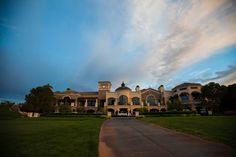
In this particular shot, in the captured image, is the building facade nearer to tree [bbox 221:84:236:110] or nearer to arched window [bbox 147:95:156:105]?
arched window [bbox 147:95:156:105]

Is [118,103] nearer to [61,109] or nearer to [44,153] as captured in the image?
[61,109]

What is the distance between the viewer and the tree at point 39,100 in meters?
50.3

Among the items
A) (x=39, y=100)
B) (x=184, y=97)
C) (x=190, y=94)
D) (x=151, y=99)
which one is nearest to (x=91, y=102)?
(x=39, y=100)

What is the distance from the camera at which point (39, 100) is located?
51125 mm

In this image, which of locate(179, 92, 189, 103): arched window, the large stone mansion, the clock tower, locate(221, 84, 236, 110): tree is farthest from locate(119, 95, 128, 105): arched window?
locate(221, 84, 236, 110): tree

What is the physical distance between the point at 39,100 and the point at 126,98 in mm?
33312

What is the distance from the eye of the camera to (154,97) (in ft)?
241

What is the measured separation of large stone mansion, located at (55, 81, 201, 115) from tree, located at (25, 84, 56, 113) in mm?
6582

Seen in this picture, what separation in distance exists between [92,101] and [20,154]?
228ft

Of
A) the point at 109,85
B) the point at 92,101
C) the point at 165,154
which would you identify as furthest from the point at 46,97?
the point at 165,154

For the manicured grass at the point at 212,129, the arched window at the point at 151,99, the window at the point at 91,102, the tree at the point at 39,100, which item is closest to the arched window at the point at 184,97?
the arched window at the point at 151,99

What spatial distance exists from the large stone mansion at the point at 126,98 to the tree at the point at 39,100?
658cm

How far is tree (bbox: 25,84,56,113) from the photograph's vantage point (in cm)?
5031

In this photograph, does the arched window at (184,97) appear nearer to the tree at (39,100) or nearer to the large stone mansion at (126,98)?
the large stone mansion at (126,98)
